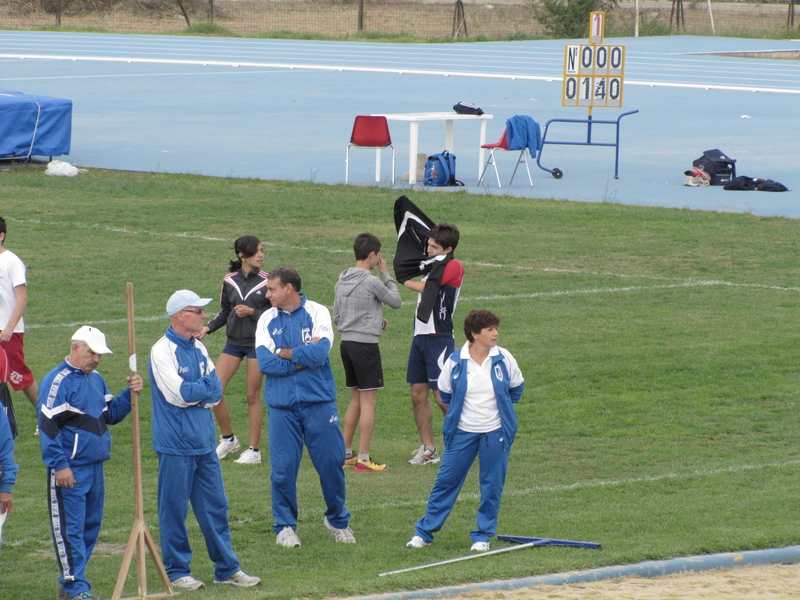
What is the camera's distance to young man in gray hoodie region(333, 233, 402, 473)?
908cm

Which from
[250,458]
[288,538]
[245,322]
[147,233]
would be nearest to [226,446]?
[250,458]

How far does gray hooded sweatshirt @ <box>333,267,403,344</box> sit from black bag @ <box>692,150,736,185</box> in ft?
51.8

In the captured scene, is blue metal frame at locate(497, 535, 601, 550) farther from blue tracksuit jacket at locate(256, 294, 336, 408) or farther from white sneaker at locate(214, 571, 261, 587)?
white sneaker at locate(214, 571, 261, 587)

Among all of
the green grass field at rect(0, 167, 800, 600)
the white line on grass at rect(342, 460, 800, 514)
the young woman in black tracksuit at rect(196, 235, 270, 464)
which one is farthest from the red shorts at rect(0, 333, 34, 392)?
the white line on grass at rect(342, 460, 800, 514)

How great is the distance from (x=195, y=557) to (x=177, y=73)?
3547 centimetres

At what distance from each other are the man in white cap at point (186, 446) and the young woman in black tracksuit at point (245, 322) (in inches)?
101

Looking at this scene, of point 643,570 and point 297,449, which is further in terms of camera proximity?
point 297,449

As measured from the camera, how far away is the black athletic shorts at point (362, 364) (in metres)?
9.25

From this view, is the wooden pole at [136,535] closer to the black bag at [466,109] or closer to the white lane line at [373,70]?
the black bag at [466,109]

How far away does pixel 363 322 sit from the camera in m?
9.17

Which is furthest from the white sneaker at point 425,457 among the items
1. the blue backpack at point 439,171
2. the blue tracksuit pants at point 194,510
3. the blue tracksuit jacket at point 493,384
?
the blue backpack at point 439,171

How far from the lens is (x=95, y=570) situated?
23.9ft

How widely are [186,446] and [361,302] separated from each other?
262cm

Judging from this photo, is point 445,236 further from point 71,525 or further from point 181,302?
point 71,525
